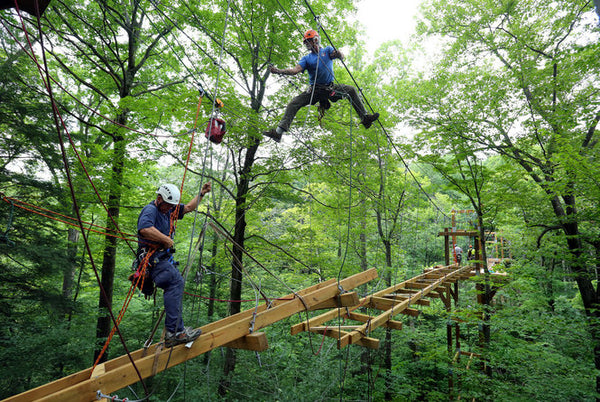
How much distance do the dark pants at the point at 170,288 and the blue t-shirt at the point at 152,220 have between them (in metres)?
0.25

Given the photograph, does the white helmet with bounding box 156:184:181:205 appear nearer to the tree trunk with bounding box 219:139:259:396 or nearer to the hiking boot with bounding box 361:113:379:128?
the hiking boot with bounding box 361:113:379:128

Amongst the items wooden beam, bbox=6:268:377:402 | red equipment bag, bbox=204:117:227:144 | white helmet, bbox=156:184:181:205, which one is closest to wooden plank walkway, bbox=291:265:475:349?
wooden beam, bbox=6:268:377:402

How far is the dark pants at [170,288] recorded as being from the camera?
8.34ft

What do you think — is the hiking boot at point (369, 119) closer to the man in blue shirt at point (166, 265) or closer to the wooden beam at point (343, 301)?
the wooden beam at point (343, 301)

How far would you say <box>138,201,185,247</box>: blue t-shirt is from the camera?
259cm

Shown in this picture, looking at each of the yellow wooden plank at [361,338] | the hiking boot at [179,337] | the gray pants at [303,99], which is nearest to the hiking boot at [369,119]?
the gray pants at [303,99]

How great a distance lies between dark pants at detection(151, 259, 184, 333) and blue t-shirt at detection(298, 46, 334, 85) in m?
3.27

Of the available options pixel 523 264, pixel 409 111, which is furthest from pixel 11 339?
pixel 523 264

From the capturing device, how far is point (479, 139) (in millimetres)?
7070

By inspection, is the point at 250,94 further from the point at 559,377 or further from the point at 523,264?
the point at 559,377

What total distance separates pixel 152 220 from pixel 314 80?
9.82 feet

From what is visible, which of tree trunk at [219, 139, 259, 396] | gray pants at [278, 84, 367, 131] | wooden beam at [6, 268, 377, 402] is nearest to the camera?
wooden beam at [6, 268, 377, 402]

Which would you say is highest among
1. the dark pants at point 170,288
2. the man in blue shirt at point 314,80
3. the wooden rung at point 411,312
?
the man in blue shirt at point 314,80

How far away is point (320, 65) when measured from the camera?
421 cm
